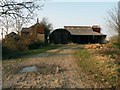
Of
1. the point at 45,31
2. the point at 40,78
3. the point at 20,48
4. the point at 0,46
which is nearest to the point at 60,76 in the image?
the point at 40,78

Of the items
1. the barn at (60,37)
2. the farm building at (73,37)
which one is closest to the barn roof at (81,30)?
the farm building at (73,37)

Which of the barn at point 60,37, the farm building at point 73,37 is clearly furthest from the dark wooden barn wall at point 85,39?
the barn at point 60,37

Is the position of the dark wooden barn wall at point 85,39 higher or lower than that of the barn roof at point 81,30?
lower

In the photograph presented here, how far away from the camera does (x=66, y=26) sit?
82938mm

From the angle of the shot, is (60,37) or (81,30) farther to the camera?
(81,30)

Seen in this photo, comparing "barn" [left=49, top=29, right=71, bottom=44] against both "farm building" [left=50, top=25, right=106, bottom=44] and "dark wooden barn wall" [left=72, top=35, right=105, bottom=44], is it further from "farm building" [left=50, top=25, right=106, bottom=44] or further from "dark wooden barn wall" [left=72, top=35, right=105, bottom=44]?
"dark wooden barn wall" [left=72, top=35, right=105, bottom=44]

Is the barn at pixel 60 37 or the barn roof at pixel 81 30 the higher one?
the barn roof at pixel 81 30

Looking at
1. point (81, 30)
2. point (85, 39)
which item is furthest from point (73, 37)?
point (81, 30)

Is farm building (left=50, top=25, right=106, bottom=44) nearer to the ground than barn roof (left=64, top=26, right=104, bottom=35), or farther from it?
nearer to the ground

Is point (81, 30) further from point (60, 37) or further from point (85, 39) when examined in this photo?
point (60, 37)

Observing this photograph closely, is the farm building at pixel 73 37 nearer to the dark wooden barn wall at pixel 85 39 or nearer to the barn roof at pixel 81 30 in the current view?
the dark wooden barn wall at pixel 85 39

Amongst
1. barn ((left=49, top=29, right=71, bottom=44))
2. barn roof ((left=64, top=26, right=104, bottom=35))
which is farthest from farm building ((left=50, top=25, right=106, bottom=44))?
barn roof ((left=64, top=26, right=104, bottom=35))

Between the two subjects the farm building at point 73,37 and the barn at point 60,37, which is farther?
the farm building at point 73,37

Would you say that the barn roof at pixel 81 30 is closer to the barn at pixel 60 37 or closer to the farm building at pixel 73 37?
the farm building at pixel 73 37
